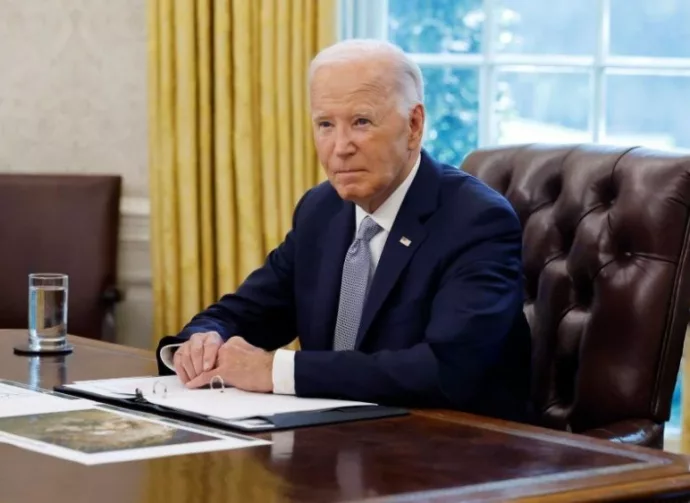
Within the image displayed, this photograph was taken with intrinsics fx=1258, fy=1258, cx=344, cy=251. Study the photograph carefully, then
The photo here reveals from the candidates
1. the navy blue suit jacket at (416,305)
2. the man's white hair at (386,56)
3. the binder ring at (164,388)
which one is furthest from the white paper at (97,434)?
the man's white hair at (386,56)

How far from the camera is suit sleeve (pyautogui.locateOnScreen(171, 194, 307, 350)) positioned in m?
2.53

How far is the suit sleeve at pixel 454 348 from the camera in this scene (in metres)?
1.96

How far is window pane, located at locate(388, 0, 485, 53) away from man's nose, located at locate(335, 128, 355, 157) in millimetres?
1636

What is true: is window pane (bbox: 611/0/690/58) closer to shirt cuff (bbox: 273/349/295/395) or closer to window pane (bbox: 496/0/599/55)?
window pane (bbox: 496/0/599/55)

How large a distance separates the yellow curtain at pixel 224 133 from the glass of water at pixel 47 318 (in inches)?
54.7

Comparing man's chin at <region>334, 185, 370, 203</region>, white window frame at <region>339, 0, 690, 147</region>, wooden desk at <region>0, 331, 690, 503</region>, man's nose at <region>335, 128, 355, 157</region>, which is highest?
white window frame at <region>339, 0, 690, 147</region>

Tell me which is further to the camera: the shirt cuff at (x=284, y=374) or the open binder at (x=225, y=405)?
the shirt cuff at (x=284, y=374)

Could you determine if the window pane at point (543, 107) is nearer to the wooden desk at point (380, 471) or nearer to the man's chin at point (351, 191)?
the man's chin at point (351, 191)

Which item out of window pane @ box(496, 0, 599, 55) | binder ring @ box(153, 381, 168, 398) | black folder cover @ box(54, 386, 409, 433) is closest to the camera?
black folder cover @ box(54, 386, 409, 433)

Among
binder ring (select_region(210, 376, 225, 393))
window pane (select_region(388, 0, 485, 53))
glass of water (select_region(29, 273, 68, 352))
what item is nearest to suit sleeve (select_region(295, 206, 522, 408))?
binder ring (select_region(210, 376, 225, 393))

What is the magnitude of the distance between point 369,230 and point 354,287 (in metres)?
0.12

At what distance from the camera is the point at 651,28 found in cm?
362

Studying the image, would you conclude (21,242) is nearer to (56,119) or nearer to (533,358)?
(56,119)

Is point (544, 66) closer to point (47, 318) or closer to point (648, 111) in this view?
point (648, 111)
